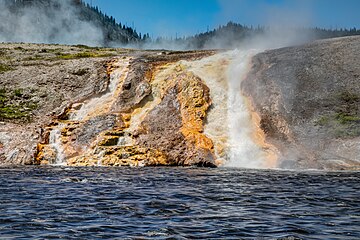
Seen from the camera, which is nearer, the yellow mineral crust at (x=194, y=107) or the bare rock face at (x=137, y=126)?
the bare rock face at (x=137, y=126)

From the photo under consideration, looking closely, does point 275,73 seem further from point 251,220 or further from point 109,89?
point 251,220

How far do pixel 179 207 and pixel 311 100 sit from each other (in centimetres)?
3008

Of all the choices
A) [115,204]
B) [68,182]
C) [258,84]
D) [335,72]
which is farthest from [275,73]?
[115,204]

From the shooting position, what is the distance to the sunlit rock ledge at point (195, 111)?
38781 millimetres

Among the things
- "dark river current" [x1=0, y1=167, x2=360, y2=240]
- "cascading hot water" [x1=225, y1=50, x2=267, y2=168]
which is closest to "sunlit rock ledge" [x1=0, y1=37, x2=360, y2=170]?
"cascading hot water" [x1=225, y1=50, x2=267, y2=168]

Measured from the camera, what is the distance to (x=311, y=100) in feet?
147

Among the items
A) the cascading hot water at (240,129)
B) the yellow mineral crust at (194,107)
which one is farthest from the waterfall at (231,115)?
the yellow mineral crust at (194,107)

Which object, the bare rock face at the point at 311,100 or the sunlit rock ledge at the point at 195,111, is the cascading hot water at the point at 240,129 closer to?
the sunlit rock ledge at the point at 195,111

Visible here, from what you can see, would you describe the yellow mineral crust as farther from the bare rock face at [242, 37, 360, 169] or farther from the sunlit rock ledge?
the bare rock face at [242, 37, 360, 169]

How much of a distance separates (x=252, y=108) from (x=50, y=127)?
1815cm

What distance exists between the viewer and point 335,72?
48219mm

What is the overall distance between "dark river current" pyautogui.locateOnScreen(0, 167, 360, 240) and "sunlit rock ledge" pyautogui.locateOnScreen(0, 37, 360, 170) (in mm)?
11162

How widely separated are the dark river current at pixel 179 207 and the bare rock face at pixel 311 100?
412 inches

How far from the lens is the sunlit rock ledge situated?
38.8 m
